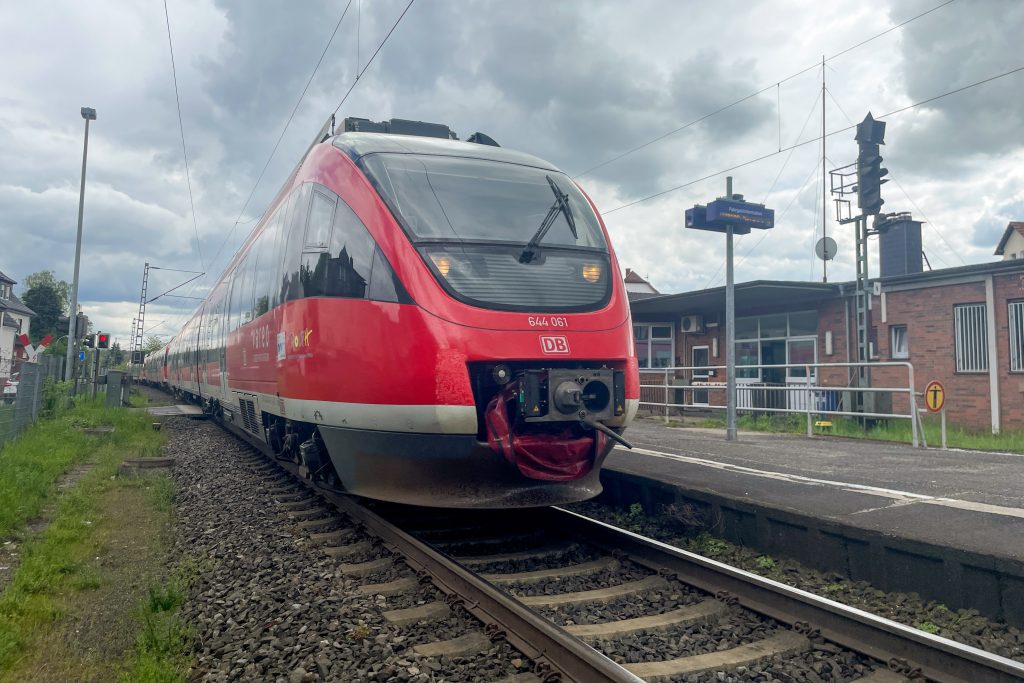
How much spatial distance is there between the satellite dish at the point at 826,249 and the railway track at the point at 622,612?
1875cm

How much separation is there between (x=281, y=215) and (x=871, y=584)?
6.39 meters

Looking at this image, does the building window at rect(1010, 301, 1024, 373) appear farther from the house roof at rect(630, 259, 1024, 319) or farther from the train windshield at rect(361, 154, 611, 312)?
the train windshield at rect(361, 154, 611, 312)

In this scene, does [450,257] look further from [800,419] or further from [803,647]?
[800,419]

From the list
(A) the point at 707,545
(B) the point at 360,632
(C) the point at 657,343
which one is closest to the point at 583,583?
(A) the point at 707,545

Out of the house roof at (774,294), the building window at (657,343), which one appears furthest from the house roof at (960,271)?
the building window at (657,343)

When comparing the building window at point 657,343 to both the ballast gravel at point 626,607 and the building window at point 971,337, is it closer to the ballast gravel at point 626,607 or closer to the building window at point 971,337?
the building window at point 971,337

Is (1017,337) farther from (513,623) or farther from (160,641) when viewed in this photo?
(160,641)

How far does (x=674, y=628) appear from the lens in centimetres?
395

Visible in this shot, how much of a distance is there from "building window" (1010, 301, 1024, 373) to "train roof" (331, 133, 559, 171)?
1157 centimetres

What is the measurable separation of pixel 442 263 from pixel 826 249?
19.7 metres

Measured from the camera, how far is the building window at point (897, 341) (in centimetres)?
1636

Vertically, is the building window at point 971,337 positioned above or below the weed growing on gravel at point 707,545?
above

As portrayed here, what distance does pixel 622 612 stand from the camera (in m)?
4.17

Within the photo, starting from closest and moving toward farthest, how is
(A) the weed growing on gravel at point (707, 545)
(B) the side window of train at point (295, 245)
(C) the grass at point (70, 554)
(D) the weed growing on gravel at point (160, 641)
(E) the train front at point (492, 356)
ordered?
(D) the weed growing on gravel at point (160, 641) → (C) the grass at point (70, 554) → (E) the train front at point (492, 356) → (A) the weed growing on gravel at point (707, 545) → (B) the side window of train at point (295, 245)
